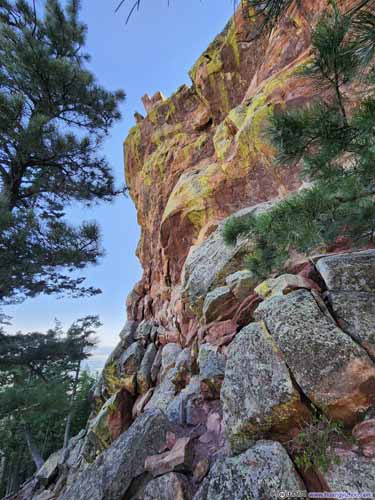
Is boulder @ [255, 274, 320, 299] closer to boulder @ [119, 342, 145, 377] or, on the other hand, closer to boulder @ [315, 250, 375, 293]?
boulder @ [315, 250, 375, 293]

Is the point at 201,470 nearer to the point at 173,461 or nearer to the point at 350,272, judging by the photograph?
the point at 173,461

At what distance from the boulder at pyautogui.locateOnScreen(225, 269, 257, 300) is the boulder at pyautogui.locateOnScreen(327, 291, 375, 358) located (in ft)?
5.69

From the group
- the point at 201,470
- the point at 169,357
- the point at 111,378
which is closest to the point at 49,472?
the point at 111,378

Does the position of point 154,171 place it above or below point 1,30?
above

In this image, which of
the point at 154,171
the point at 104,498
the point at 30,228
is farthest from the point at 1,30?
the point at 104,498

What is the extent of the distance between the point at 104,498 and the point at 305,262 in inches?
181

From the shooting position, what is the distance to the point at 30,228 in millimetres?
4809

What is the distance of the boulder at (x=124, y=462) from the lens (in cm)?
319

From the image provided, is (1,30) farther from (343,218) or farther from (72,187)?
(343,218)

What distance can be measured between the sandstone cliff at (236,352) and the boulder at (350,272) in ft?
0.06

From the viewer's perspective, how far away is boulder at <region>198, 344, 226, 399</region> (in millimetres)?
3881

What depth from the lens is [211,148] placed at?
1034 cm

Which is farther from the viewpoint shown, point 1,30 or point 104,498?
point 1,30

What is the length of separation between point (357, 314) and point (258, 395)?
4.80 ft
